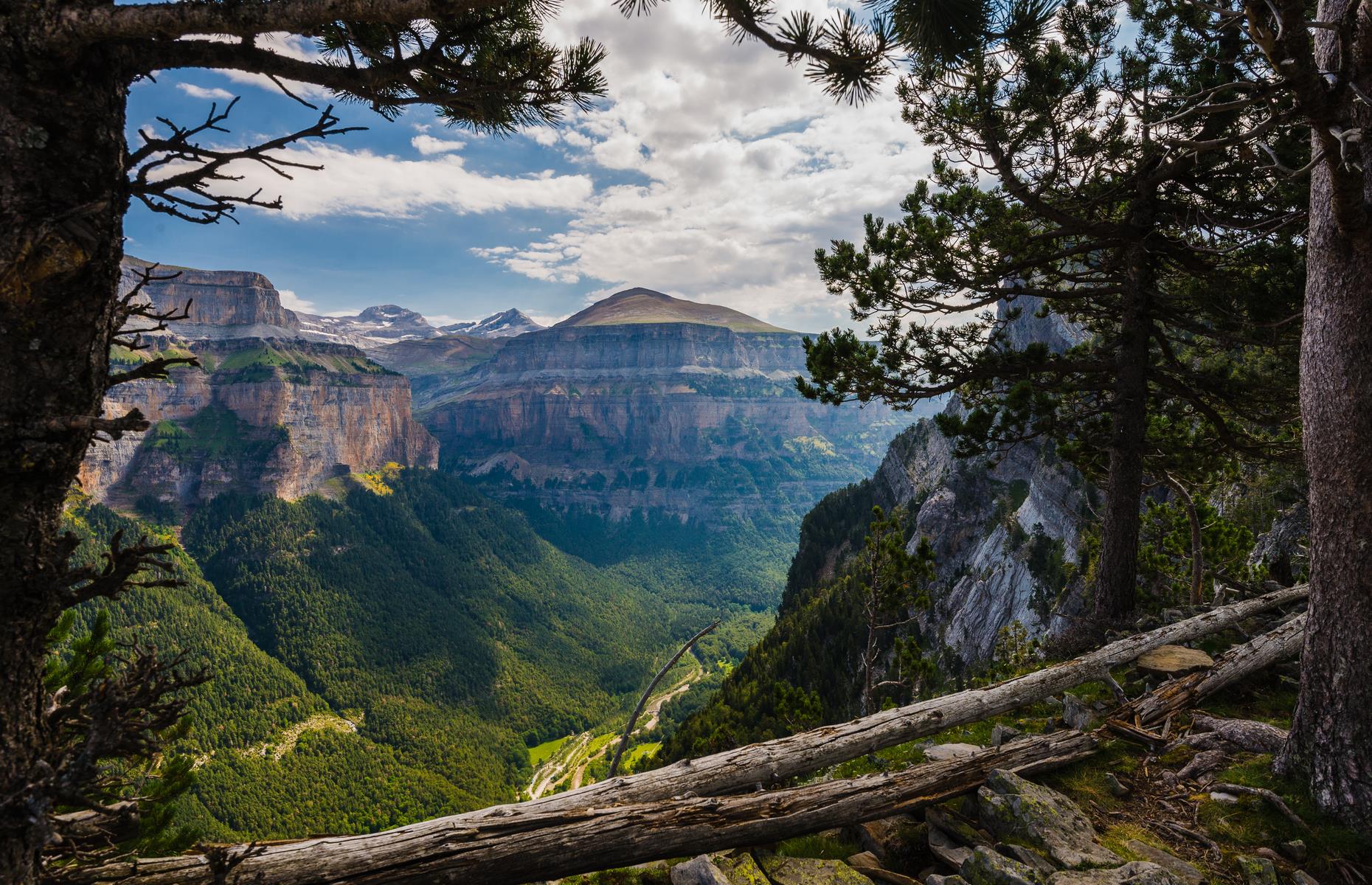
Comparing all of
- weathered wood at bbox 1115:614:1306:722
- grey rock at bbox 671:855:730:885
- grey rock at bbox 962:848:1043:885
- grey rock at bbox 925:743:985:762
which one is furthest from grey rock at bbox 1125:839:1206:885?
grey rock at bbox 671:855:730:885

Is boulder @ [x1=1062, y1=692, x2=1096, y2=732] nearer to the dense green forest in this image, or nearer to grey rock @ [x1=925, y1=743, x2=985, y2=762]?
grey rock @ [x1=925, y1=743, x2=985, y2=762]

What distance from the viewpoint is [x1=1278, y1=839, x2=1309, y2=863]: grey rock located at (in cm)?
539

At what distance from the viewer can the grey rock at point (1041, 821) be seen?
5.42 m

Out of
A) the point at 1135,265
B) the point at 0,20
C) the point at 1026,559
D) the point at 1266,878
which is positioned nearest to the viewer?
the point at 0,20

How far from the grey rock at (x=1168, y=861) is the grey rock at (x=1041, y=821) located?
0.30 metres

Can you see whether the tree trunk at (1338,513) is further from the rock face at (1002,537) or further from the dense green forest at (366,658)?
the dense green forest at (366,658)

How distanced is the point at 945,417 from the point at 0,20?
13721 millimetres

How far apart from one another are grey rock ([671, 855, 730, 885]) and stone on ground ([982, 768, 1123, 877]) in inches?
108

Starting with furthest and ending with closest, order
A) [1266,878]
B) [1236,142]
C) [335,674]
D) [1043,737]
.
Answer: [335,674], [1043,737], [1236,142], [1266,878]

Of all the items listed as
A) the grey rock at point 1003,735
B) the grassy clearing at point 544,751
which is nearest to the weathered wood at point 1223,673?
the grey rock at point 1003,735

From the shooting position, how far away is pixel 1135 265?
11891 mm

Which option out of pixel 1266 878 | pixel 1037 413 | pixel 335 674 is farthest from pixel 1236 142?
pixel 335 674

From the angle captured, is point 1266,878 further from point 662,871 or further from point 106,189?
point 106,189

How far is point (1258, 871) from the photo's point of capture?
5.13m
